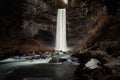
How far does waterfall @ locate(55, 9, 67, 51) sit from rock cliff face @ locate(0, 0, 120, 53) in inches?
26.5

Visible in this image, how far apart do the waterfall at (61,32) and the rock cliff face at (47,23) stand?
67 cm

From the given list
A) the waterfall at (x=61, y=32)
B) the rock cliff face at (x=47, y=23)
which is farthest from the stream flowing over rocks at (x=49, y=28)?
the waterfall at (x=61, y=32)

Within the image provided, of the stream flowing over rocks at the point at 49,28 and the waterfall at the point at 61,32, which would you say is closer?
the stream flowing over rocks at the point at 49,28

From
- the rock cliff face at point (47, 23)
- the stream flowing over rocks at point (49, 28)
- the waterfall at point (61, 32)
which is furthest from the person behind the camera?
the waterfall at point (61, 32)

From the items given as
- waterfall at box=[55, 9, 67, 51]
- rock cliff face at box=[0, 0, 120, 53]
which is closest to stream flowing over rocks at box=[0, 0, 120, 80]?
rock cliff face at box=[0, 0, 120, 53]

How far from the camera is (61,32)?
31906 mm

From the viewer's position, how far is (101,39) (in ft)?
77.9

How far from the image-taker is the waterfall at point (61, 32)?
31.5m

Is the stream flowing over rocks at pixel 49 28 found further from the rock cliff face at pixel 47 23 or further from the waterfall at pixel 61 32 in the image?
the waterfall at pixel 61 32

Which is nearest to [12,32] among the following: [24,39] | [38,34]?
[24,39]

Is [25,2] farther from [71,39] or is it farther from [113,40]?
→ [113,40]

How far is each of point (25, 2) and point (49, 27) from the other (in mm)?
5070

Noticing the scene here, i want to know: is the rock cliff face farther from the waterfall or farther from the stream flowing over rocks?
the waterfall

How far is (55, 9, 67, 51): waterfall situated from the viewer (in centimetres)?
3150
